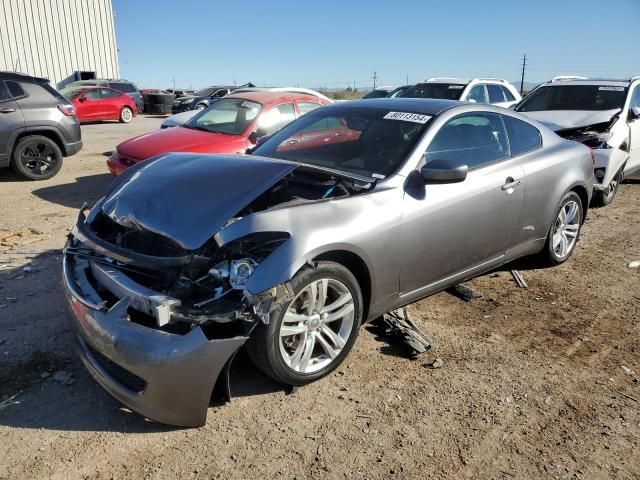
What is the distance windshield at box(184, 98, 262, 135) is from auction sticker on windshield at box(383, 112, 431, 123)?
141 inches

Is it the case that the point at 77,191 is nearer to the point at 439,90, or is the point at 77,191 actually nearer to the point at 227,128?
the point at 227,128

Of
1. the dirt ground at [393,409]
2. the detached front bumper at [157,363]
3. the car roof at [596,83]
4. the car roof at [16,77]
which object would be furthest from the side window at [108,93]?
the detached front bumper at [157,363]

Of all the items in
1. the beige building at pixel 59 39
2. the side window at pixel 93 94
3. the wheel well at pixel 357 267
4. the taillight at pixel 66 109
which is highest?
the beige building at pixel 59 39

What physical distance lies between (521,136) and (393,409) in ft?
9.42

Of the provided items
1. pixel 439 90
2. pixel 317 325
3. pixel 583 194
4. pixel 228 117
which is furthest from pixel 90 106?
pixel 317 325

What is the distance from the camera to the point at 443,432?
9.35 feet

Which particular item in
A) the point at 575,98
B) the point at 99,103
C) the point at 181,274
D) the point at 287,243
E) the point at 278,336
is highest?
the point at 575,98

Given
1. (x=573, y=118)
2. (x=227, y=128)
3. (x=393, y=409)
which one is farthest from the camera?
(x=573, y=118)

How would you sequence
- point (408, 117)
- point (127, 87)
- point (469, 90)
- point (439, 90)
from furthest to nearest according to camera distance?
1. point (127, 87)
2. point (439, 90)
3. point (469, 90)
4. point (408, 117)

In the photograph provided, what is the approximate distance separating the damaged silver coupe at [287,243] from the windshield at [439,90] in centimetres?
755

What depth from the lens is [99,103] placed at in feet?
66.9

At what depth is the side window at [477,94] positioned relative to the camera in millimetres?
11750

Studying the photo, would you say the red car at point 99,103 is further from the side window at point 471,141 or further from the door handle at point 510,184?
the door handle at point 510,184

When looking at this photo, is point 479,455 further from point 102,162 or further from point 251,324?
point 102,162
